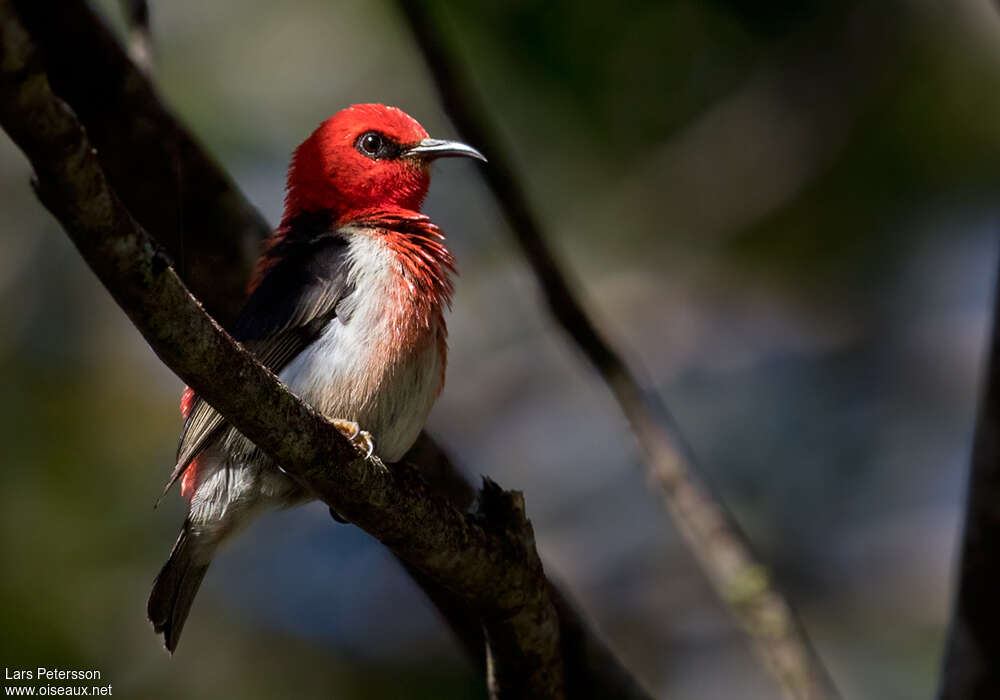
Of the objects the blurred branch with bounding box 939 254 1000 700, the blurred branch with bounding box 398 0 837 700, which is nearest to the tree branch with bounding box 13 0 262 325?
the blurred branch with bounding box 398 0 837 700

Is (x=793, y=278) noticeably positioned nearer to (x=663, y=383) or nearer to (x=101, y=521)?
(x=663, y=383)

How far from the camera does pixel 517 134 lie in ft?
22.0

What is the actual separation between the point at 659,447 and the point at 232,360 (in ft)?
7.67

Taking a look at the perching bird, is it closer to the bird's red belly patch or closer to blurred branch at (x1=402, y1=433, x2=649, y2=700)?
the bird's red belly patch

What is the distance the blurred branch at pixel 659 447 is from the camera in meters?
3.98

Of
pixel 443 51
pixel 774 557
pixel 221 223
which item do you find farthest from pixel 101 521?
pixel 774 557

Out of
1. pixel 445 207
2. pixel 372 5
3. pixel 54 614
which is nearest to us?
pixel 54 614

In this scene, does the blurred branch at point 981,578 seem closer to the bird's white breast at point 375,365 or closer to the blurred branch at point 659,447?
the blurred branch at point 659,447

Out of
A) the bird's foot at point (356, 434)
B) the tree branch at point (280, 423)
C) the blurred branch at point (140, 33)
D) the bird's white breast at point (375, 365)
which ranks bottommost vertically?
the tree branch at point (280, 423)

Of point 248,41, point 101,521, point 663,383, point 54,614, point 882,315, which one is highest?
point 248,41

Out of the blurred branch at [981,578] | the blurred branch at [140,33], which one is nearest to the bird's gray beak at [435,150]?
the blurred branch at [140,33]

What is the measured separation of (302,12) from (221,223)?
148 inches

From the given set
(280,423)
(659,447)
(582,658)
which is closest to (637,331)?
(659,447)

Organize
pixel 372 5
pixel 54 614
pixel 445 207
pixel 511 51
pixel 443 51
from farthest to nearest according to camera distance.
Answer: pixel 445 207
pixel 372 5
pixel 511 51
pixel 54 614
pixel 443 51
